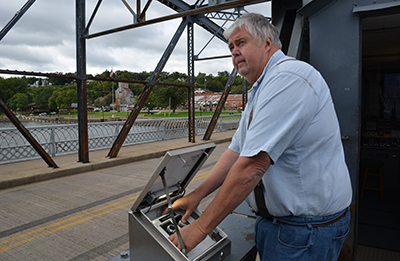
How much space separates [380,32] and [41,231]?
5622 millimetres

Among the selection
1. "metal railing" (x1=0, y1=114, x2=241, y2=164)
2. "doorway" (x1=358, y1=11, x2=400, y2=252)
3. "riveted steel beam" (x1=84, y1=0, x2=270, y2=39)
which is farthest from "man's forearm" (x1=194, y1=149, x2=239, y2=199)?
"metal railing" (x1=0, y1=114, x2=241, y2=164)

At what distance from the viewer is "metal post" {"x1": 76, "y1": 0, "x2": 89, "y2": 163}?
327 inches

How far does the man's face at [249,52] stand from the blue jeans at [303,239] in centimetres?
79

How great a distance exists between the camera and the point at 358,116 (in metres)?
2.58

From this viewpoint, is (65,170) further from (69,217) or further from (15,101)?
(15,101)

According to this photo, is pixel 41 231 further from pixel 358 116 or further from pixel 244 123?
pixel 358 116

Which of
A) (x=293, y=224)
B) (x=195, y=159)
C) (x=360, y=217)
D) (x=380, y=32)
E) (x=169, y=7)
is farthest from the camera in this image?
(x=169, y=7)

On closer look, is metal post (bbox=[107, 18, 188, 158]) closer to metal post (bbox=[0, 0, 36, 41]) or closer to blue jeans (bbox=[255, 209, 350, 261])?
metal post (bbox=[0, 0, 36, 41])

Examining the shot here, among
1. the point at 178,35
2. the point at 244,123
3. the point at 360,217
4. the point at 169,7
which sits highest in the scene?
the point at 169,7

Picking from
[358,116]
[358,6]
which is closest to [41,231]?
[358,116]

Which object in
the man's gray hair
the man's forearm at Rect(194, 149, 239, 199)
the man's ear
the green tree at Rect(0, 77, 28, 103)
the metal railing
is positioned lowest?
the metal railing

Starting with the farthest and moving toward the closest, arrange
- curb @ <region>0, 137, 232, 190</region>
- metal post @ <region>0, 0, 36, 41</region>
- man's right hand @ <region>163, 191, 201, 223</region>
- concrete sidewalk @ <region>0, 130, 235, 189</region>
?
1. concrete sidewalk @ <region>0, 130, 235, 189</region>
2. curb @ <region>0, 137, 232, 190</region>
3. metal post @ <region>0, 0, 36, 41</region>
4. man's right hand @ <region>163, 191, 201, 223</region>

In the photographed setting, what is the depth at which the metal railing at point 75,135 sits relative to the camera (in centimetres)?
895

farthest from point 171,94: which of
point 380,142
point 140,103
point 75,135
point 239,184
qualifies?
point 239,184
